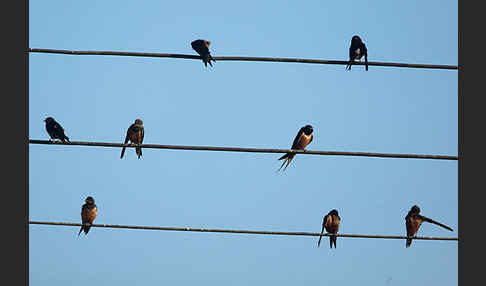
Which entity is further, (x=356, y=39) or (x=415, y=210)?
(x=415, y=210)

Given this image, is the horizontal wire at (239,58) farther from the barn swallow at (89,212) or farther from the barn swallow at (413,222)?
the barn swallow at (89,212)

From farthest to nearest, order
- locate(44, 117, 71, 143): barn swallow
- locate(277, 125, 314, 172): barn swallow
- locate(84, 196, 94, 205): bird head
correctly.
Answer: locate(84, 196, 94, 205): bird head, locate(277, 125, 314, 172): barn swallow, locate(44, 117, 71, 143): barn swallow

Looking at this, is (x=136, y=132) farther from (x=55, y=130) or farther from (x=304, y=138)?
(x=304, y=138)

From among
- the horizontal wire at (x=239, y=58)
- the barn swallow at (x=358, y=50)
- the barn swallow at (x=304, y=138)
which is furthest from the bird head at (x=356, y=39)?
the horizontal wire at (x=239, y=58)

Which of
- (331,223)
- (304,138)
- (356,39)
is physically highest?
(356,39)

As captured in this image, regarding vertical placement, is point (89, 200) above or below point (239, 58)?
below

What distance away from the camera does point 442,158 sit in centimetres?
966

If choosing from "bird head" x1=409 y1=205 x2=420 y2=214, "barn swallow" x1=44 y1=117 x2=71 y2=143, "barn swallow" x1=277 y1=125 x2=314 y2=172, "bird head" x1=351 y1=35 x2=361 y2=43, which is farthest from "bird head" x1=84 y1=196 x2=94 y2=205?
"bird head" x1=409 y1=205 x2=420 y2=214

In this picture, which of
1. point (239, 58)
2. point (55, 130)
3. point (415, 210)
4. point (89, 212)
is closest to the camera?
point (239, 58)

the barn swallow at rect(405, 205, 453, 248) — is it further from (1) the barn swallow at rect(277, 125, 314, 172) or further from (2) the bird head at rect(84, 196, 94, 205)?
(2) the bird head at rect(84, 196, 94, 205)

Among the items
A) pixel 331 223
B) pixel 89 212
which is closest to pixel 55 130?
pixel 89 212

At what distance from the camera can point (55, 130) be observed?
1346 cm

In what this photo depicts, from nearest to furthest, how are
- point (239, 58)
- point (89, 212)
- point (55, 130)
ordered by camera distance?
point (239, 58) < point (55, 130) < point (89, 212)

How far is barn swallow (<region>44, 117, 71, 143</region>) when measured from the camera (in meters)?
13.4
